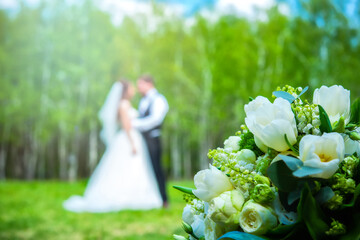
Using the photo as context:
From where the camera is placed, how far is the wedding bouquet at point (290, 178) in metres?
0.61

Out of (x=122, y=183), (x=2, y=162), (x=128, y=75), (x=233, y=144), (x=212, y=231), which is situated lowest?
(x=2, y=162)

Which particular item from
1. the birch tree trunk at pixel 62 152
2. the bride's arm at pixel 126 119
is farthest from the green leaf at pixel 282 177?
the birch tree trunk at pixel 62 152

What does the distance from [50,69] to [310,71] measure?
31.2 ft

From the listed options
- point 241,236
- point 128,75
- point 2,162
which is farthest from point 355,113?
point 2,162

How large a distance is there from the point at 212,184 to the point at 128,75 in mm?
16543

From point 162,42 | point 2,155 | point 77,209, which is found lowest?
point 2,155

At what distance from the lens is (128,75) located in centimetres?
1702

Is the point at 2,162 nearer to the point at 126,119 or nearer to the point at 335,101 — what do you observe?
the point at 126,119

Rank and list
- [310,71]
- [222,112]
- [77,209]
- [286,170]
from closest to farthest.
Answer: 1. [286,170]
2. [77,209]
3. [310,71]
4. [222,112]

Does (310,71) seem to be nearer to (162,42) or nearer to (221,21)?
(221,21)

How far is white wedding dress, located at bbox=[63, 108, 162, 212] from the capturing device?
5746mm

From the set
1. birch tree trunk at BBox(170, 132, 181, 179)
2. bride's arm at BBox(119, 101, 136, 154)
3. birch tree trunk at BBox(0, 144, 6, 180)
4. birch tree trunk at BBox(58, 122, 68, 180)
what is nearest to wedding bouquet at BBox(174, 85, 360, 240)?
bride's arm at BBox(119, 101, 136, 154)

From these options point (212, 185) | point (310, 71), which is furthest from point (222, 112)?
point (212, 185)

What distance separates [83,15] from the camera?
59.3ft
